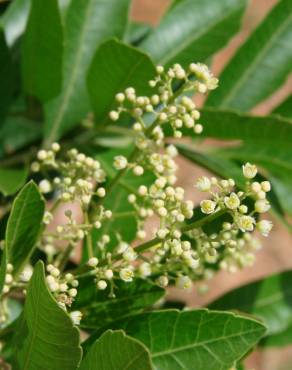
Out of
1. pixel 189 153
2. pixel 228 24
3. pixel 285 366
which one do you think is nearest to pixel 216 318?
pixel 189 153

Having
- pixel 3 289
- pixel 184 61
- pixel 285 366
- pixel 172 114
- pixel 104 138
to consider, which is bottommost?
pixel 285 366

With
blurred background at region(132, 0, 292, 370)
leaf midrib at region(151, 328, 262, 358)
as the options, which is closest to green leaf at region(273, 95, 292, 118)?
leaf midrib at region(151, 328, 262, 358)

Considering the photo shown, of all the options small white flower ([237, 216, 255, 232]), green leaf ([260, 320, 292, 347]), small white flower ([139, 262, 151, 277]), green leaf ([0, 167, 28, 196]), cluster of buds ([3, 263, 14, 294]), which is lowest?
green leaf ([260, 320, 292, 347])

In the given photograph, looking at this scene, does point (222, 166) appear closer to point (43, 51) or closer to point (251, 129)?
point (251, 129)

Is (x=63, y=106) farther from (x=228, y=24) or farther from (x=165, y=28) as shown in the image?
(x=228, y=24)

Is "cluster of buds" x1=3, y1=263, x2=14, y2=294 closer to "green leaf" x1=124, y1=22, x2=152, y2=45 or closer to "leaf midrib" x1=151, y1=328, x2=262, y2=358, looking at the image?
"leaf midrib" x1=151, y1=328, x2=262, y2=358

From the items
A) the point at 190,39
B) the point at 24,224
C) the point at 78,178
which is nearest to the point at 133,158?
the point at 78,178
